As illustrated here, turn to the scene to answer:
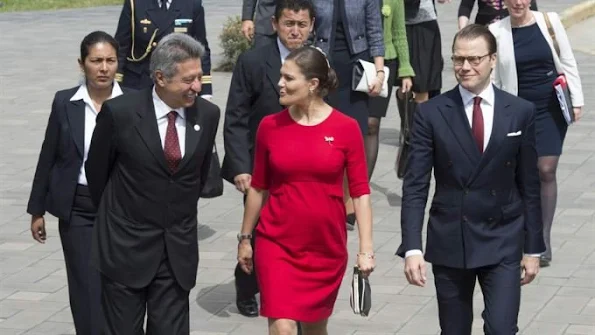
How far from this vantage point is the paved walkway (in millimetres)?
8531

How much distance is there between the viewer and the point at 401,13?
11383mm

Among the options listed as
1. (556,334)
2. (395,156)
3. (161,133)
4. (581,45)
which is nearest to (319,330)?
(161,133)

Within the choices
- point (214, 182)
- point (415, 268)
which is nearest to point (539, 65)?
point (214, 182)

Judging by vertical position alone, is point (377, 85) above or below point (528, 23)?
below

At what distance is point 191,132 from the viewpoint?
6.59 m

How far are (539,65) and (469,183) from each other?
9.64 ft

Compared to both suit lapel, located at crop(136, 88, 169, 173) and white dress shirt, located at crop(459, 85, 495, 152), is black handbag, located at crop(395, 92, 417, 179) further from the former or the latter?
suit lapel, located at crop(136, 88, 169, 173)

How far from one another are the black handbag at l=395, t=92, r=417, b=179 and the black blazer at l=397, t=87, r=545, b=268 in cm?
463

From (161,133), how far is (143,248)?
504mm

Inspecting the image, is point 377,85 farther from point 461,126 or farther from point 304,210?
point 461,126

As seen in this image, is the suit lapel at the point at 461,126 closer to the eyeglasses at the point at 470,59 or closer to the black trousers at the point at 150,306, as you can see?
the eyeglasses at the point at 470,59

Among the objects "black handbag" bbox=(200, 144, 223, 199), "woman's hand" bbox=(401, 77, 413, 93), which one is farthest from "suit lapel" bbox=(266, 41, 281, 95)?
"woman's hand" bbox=(401, 77, 413, 93)

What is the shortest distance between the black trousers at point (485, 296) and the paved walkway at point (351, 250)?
1.81 metres

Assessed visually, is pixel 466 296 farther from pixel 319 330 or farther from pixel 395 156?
pixel 395 156
